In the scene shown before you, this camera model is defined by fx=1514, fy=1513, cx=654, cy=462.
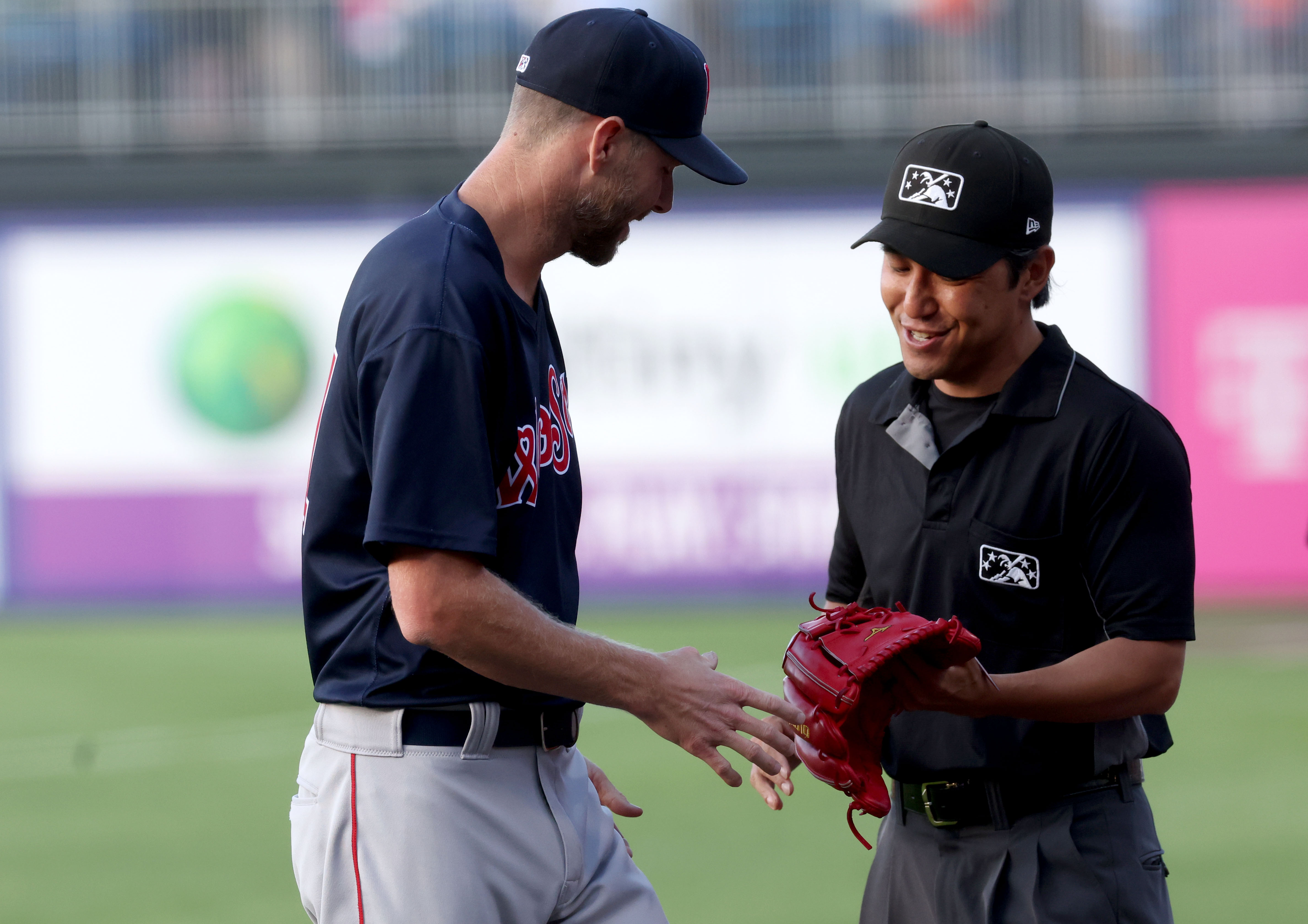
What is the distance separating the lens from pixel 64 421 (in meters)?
13.2

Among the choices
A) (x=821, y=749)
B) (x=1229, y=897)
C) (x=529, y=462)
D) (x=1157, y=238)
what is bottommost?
(x=1229, y=897)

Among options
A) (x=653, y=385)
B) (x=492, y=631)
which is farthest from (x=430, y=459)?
(x=653, y=385)

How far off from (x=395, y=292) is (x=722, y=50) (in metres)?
13.9

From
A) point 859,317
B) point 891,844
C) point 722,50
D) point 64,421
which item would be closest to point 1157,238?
point 859,317

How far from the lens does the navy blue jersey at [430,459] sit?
8.07 ft

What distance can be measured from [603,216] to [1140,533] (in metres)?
1.16

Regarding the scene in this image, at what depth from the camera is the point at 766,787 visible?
10.5 ft

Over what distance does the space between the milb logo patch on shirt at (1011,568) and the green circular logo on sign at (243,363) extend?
11.1 metres

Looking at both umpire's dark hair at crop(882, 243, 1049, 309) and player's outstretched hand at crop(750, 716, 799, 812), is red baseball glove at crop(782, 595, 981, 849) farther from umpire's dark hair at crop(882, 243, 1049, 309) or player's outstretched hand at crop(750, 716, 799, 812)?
umpire's dark hair at crop(882, 243, 1049, 309)

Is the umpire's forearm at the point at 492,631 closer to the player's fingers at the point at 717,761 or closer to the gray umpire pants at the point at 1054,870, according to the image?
the player's fingers at the point at 717,761

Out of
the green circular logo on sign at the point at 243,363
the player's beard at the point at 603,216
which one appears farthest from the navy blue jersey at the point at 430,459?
the green circular logo on sign at the point at 243,363

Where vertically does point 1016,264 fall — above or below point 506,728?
above

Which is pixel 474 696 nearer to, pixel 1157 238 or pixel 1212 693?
pixel 1212 693

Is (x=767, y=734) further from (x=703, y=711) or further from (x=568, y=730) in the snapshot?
(x=568, y=730)
